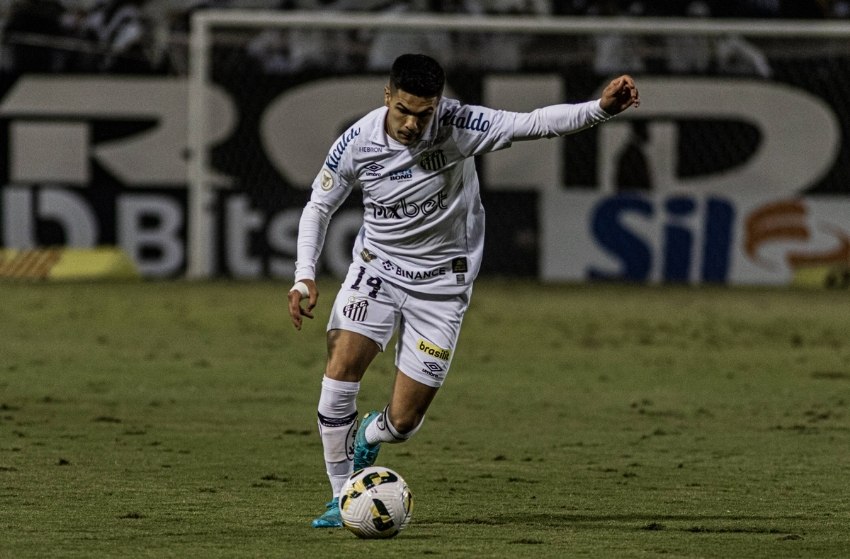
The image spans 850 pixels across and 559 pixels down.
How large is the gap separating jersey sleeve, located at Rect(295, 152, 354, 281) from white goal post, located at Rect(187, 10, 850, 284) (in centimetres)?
1328

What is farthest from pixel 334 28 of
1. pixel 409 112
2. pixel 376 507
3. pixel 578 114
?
pixel 376 507

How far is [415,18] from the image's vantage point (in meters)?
20.4

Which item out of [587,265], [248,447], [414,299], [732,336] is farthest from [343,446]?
[587,265]

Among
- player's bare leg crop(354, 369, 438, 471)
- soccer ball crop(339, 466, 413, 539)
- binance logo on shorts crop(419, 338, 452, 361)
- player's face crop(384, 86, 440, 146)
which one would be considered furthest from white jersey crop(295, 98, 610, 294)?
soccer ball crop(339, 466, 413, 539)

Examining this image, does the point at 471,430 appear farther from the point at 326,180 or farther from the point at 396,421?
the point at 326,180

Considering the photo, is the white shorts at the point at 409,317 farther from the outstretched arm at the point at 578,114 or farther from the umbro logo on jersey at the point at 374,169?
the outstretched arm at the point at 578,114

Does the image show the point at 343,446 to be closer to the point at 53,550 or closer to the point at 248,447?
the point at 53,550

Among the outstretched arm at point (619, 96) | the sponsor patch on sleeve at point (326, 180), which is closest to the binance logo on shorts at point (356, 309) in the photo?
the sponsor patch on sleeve at point (326, 180)

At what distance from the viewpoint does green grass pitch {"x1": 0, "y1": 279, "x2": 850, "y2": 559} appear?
250 inches

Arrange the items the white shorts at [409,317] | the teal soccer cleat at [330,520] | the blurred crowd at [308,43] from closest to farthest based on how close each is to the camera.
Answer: the teal soccer cleat at [330,520], the white shorts at [409,317], the blurred crowd at [308,43]

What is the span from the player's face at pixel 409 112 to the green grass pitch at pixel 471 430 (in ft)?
5.49

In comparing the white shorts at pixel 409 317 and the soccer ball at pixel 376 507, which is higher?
the white shorts at pixel 409 317

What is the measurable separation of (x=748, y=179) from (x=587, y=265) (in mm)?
2476

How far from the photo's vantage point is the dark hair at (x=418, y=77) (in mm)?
6332
